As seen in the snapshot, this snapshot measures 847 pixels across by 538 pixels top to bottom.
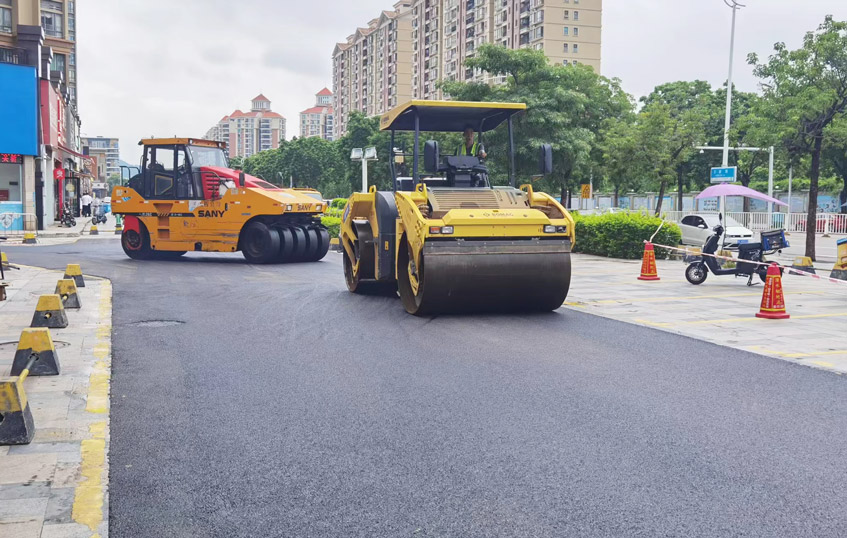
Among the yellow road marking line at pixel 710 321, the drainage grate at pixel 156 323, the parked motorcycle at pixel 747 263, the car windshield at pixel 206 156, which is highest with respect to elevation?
the car windshield at pixel 206 156

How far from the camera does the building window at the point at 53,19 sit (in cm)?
9012

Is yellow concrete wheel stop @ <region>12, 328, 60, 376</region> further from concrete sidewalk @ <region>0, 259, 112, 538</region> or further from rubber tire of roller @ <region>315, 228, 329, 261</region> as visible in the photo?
rubber tire of roller @ <region>315, 228, 329, 261</region>

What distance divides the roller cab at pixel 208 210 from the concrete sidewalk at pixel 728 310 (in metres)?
6.56

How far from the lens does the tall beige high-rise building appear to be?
288 ft

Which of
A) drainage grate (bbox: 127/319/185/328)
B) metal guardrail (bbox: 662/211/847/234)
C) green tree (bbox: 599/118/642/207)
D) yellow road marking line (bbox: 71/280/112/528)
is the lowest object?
yellow road marking line (bbox: 71/280/112/528)

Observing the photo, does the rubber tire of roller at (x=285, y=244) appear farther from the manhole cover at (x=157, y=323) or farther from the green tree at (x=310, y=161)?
the green tree at (x=310, y=161)

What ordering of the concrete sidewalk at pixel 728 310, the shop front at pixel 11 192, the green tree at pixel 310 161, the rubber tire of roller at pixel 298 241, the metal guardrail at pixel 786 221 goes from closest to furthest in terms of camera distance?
the concrete sidewalk at pixel 728 310 → the rubber tire of roller at pixel 298 241 → the shop front at pixel 11 192 → the metal guardrail at pixel 786 221 → the green tree at pixel 310 161

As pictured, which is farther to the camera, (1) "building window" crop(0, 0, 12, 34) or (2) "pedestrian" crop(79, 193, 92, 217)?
(1) "building window" crop(0, 0, 12, 34)

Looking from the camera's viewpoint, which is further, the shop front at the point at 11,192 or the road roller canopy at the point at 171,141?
the shop front at the point at 11,192

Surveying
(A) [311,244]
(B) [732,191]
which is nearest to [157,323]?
(A) [311,244]

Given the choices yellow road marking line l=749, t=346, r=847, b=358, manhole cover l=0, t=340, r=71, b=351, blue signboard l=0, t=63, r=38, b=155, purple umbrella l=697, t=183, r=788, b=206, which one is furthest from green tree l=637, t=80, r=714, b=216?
manhole cover l=0, t=340, r=71, b=351

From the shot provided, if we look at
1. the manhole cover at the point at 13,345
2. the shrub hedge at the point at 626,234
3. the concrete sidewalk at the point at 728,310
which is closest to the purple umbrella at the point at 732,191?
the shrub hedge at the point at 626,234

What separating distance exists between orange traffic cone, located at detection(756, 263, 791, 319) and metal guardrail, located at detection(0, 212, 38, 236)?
28.3 m

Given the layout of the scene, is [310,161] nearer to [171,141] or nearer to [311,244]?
[171,141]
